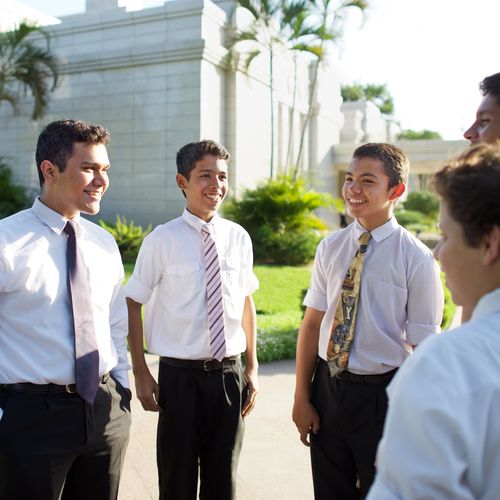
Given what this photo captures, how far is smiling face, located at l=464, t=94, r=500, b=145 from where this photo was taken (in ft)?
7.17

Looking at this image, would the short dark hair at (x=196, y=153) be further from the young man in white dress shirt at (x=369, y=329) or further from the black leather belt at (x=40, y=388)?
the black leather belt at (x=40, y=388)

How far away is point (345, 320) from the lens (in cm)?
254

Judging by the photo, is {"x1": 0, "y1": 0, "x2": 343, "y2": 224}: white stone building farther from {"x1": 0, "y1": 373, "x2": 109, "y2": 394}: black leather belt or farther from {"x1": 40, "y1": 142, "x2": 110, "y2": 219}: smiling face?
{"x1": 0, "y1": 373, "x2": 109, "y2": 394}: black leather belt

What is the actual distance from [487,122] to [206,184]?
1446 millimetres

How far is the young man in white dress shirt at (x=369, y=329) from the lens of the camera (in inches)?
96.3

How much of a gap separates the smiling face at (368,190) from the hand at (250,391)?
1088 millimetres

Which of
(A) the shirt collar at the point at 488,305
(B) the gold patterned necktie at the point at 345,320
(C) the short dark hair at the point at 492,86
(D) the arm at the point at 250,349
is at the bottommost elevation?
(D) the arm at the point at 250,349

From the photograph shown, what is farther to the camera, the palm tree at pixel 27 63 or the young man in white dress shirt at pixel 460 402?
the palm tree at pixel 27 63

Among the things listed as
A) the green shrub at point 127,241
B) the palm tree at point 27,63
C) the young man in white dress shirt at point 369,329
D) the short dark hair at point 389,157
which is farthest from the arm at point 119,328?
the palm tree at point 27,63

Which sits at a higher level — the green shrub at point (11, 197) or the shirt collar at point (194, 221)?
the green shrub at point (11, 197)

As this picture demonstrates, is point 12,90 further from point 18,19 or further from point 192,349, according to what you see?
point 192,349

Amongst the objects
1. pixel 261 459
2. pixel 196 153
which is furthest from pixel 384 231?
pixel 261 459

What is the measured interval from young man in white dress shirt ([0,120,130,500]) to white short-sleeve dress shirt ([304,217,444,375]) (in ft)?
3.37

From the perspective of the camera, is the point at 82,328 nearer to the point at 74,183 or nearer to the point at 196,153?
the point at 74,183
